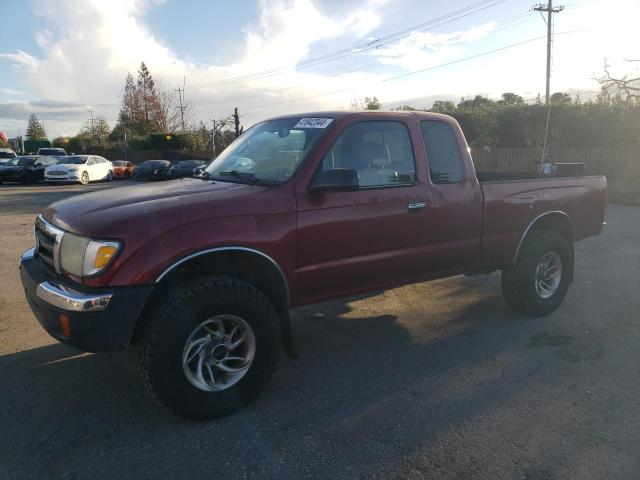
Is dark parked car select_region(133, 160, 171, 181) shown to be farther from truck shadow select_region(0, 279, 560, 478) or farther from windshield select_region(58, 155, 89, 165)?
truck shadow select_region(0, 279, 560, 478)

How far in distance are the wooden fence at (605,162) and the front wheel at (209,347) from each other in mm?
15002

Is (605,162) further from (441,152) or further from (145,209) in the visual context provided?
(145,209)

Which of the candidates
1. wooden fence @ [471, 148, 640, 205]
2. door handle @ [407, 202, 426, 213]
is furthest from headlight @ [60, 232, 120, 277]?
wooden fence @ [471, 148, 640, 205]

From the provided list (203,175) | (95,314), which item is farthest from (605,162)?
(95,314)

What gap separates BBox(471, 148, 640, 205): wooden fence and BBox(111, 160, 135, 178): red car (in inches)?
879

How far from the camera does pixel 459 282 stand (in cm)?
680

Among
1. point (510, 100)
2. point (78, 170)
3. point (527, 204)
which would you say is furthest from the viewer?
point (510, 100)

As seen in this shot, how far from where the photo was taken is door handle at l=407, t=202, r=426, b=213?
13.5 feet

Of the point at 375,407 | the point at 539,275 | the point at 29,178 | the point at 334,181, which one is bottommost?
the point at 375,407

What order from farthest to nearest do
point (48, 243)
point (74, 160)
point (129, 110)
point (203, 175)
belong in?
point (129, 110) → point (74, 160) → point (203, 175) → point (48, 243)

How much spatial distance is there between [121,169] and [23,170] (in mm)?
7482

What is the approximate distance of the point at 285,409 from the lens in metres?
3.46

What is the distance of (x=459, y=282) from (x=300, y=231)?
3848 mm

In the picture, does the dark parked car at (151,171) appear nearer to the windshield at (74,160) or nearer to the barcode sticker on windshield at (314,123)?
Result: the windshield at (74,160)
